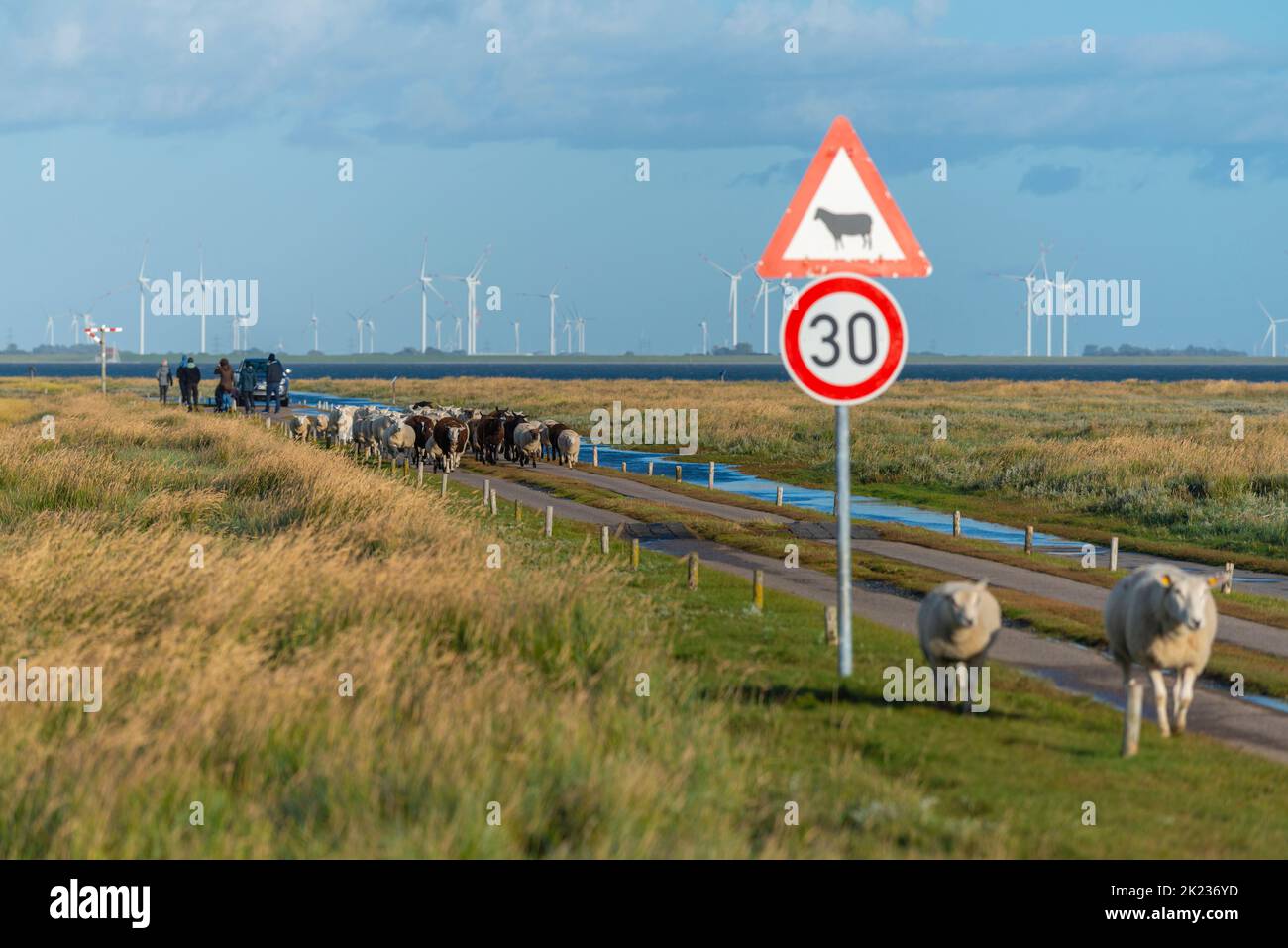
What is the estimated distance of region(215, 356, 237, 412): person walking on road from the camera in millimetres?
55812

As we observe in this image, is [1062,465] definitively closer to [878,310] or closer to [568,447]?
[568,447]

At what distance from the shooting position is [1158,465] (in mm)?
39438

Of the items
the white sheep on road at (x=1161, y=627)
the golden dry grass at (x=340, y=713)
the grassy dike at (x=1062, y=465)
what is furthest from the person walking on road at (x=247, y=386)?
the white sheep on road at (x=1161, y=627)

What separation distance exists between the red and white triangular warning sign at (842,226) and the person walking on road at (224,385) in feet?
153

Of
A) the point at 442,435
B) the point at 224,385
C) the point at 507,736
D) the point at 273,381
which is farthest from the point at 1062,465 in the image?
the point at 273,381

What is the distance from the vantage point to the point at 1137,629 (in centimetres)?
1066

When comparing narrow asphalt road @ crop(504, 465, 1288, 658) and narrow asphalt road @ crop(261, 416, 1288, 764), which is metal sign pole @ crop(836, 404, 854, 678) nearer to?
narrow asphalt road @ crop(261, 416, 1288, 764)

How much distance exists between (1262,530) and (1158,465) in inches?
375

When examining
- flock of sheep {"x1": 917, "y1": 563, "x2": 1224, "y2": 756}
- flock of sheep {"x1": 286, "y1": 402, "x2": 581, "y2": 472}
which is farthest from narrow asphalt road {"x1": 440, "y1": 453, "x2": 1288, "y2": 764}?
flock of sheep {"x1": 286, "y1": 402, "x2": 581, "y2": 472}

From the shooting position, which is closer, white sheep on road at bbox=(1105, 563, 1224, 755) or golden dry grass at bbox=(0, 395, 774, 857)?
golden dry grass at bbox=(0, 395, 774, 857)

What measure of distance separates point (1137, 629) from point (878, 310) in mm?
3047

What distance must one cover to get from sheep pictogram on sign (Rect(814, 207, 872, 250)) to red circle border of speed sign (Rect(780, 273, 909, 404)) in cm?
27
